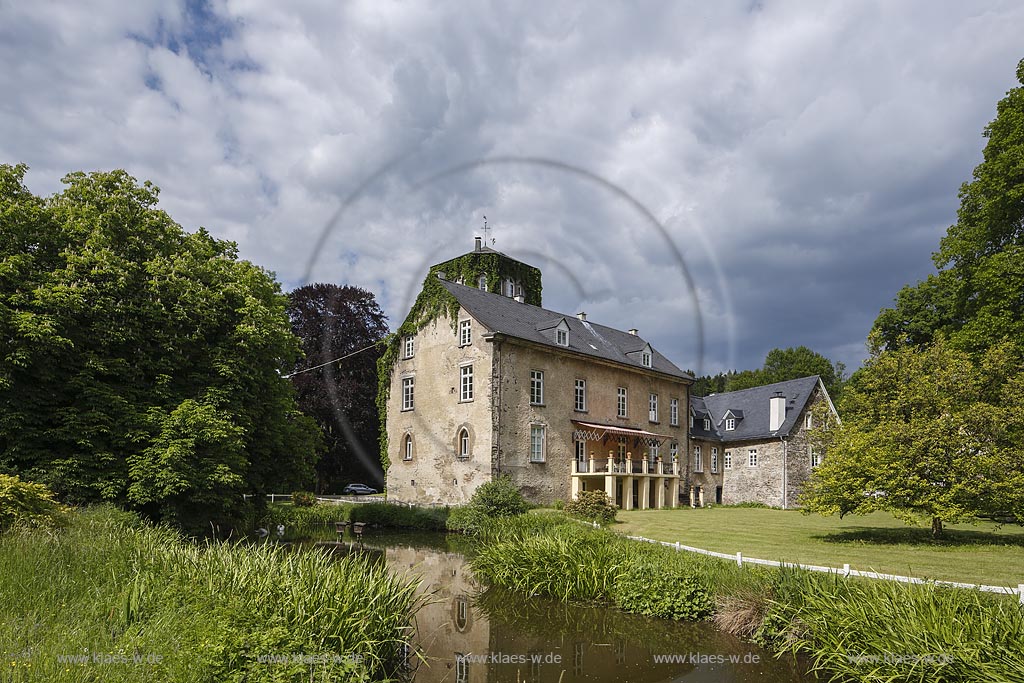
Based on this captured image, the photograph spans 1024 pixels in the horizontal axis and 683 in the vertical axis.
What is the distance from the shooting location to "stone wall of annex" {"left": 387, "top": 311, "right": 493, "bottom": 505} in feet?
95.5

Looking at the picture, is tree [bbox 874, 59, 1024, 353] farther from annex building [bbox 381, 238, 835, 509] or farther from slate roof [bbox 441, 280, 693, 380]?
slate roof [bbox 441, 280, 693, 380]

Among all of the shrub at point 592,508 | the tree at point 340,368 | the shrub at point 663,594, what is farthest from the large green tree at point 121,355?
the tree at point 340,368

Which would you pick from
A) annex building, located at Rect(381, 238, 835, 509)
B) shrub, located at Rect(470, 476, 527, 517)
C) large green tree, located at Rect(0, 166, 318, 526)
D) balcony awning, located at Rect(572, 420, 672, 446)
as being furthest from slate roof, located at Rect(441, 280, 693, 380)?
large green tree, located at Rect(0, 166, 318, 526)

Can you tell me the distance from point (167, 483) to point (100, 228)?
665cm

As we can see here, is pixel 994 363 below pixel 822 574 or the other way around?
the other way around

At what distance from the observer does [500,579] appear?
1502cm

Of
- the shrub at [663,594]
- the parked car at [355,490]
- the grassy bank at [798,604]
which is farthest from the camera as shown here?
the parked car at [355,490]

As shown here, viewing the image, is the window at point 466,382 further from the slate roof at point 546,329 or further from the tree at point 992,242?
the tree at point 992,242

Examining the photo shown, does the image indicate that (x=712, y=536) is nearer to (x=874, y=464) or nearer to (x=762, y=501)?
(x=874, y=464)

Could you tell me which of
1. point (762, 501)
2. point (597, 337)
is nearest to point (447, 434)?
point (597, 337)

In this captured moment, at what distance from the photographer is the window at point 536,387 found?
30484mm

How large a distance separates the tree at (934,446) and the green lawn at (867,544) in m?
0.92

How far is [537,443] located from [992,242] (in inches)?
753

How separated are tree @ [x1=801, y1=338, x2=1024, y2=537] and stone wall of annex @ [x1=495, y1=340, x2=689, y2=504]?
1368cm
